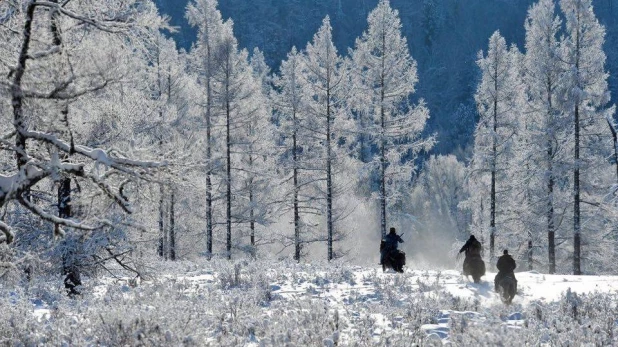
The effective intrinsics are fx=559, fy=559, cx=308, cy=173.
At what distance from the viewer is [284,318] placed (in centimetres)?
780

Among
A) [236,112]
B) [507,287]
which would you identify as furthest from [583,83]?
[236,112]

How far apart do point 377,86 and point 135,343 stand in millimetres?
24304

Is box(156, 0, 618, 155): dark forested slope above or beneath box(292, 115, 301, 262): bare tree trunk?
above

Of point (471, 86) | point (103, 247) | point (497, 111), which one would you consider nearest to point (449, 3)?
point (471, 86)

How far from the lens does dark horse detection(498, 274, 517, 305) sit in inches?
467

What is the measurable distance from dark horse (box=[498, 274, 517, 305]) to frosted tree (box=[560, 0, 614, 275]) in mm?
14330

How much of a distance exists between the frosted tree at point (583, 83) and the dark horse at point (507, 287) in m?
14.3

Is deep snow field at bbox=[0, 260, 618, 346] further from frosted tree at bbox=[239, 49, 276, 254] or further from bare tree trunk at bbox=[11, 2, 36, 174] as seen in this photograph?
frosted tree at bbox=[239, 49, 276, 254]

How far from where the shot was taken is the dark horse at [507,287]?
11.9 m

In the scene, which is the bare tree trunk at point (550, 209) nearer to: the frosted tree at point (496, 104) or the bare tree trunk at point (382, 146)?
the frosted tree at point (496, 104)

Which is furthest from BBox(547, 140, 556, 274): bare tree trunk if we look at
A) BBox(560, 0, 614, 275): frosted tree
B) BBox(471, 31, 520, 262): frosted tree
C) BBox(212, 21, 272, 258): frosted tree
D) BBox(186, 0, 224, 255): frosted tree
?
BBox(186, 0, 224, 255): frosted tree

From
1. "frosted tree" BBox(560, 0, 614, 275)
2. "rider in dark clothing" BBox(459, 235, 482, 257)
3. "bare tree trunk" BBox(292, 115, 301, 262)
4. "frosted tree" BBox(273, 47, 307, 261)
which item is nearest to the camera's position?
"rider in dark clothing" BBox(459, 235, 482, 257)

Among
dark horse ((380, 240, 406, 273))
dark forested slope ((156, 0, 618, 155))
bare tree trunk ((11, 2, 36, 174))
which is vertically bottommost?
dark horse ((380, 240, 406, 273))

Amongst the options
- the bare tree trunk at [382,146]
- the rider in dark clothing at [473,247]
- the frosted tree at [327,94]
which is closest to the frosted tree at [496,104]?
the bare tree trunk at [382,146]
